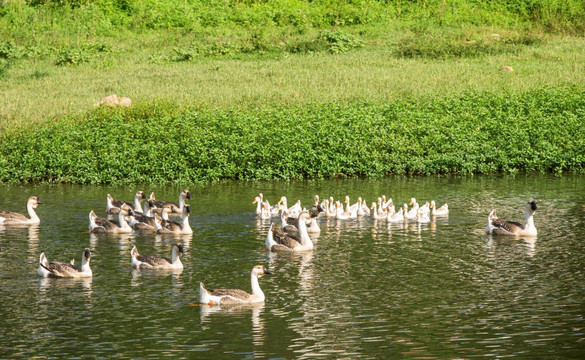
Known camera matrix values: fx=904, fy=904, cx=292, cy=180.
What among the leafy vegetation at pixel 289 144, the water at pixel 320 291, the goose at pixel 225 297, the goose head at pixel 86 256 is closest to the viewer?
the water at pixel 320 291

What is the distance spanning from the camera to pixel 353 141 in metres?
33.7

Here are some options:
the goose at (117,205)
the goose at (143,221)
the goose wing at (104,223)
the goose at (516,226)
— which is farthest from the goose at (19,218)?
the goose at (516,226)

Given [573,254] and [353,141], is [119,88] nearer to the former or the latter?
[353,141]

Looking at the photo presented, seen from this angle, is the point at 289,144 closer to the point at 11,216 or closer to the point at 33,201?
the point at 33,201

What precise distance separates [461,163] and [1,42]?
1155 inches

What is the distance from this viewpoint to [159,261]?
19.1 m

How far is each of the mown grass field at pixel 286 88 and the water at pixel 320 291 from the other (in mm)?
5993

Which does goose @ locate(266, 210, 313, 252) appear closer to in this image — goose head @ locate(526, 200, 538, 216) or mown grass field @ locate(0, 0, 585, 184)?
goose head @ locate(526, 200, 538, 216)

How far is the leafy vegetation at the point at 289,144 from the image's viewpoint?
107ft

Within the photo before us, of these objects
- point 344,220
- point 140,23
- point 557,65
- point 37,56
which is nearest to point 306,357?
point 344,220

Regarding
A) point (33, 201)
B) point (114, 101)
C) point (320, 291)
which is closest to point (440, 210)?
point (320, 291)

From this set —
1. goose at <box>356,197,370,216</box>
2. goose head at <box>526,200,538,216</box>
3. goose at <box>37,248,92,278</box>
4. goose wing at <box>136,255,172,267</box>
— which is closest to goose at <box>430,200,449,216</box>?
goose at <box>356,197,370,216</box>

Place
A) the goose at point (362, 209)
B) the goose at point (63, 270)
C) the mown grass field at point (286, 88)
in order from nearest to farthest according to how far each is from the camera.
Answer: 1. the goose at point (63, 270)
2. the goose at point (362, 209)
3. the mown grass field at point (286, 88)

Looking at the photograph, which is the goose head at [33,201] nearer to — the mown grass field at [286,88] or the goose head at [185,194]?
the goose head at [185,194]
